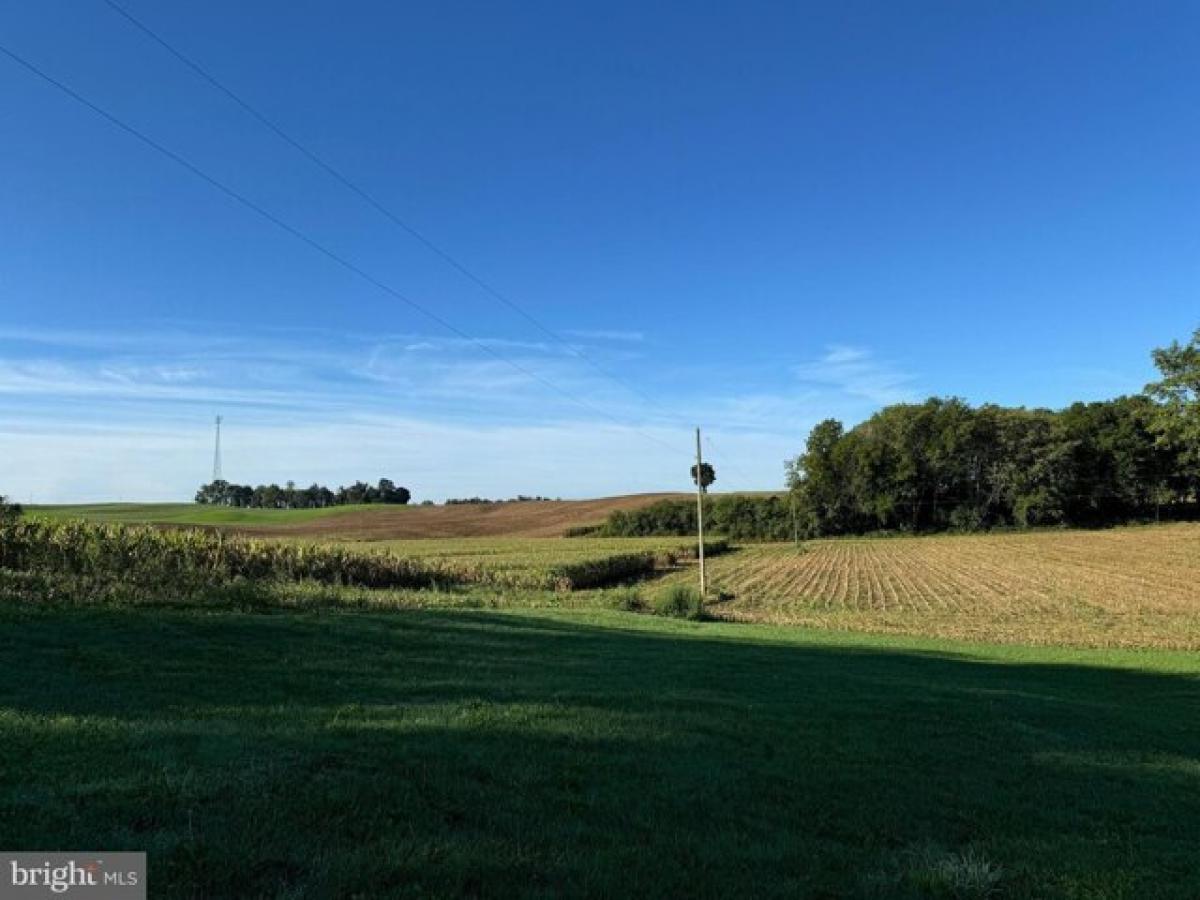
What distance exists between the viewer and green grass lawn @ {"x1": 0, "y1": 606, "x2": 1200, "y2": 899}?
4730 millimetres

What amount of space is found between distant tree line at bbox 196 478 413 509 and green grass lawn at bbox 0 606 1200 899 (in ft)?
516

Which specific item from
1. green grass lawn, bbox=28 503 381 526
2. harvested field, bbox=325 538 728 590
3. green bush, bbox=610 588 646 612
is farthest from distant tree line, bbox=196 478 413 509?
green bush, bbox=610 588 646 612

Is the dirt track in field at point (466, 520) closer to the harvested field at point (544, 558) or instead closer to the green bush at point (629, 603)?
the harvested field at point (544, 558)

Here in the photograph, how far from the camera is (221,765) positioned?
600 cm

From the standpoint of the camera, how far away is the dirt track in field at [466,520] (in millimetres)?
103562

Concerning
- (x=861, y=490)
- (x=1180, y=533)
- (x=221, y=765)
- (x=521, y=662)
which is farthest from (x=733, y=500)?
(x=221, y=765)

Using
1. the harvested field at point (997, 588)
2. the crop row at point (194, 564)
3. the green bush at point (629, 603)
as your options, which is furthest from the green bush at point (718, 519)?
the green bush at point (629, 603)

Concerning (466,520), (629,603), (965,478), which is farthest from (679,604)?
(965,478)

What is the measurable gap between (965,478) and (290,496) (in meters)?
124

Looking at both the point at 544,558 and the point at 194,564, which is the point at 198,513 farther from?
the point at 194,564

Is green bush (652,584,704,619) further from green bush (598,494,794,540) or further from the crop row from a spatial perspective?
green bush (598,494,794,540)

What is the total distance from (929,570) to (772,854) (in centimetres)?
6374

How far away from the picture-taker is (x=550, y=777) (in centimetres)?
657

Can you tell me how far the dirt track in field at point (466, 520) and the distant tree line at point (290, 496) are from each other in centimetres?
3279
